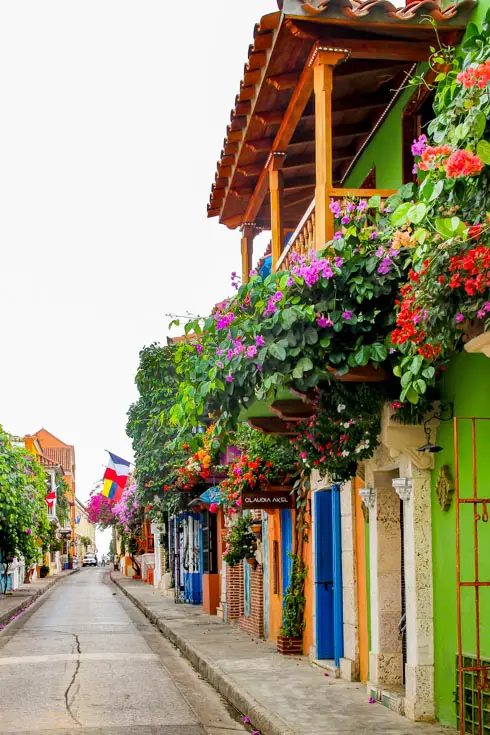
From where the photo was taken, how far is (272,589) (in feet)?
59.6

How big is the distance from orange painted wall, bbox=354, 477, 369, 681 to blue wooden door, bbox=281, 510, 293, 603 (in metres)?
4.25

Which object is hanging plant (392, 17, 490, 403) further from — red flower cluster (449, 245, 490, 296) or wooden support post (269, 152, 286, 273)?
wooden support post (269, 152, 286, 273)

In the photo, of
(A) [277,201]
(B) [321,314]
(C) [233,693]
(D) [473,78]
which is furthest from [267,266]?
(D) [473,78]

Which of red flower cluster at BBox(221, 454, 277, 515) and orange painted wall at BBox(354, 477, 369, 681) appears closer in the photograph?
orange painted wall at BBox(354, 477, 369, 681)

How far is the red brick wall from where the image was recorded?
749 inches

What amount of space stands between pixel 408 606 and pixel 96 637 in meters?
12.7

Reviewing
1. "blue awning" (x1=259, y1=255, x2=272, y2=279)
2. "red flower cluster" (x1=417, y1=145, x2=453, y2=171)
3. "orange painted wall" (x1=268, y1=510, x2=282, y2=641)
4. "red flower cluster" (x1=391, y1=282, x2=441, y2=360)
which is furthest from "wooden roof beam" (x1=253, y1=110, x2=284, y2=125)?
"orange painted wall" (x1=268, y1=510, x2=282, y2=641)

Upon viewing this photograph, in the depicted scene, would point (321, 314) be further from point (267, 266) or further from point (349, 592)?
point (267, 266)

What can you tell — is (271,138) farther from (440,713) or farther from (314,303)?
(440,713)

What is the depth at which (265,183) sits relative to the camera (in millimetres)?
13211

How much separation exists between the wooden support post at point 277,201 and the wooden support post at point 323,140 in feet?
8.03

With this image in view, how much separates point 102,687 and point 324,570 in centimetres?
336

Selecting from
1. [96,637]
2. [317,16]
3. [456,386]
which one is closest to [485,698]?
[456,386]

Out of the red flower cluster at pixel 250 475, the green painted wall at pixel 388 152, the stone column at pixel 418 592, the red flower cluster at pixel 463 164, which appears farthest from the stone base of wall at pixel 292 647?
the red flower cluster at pixel 463 164
